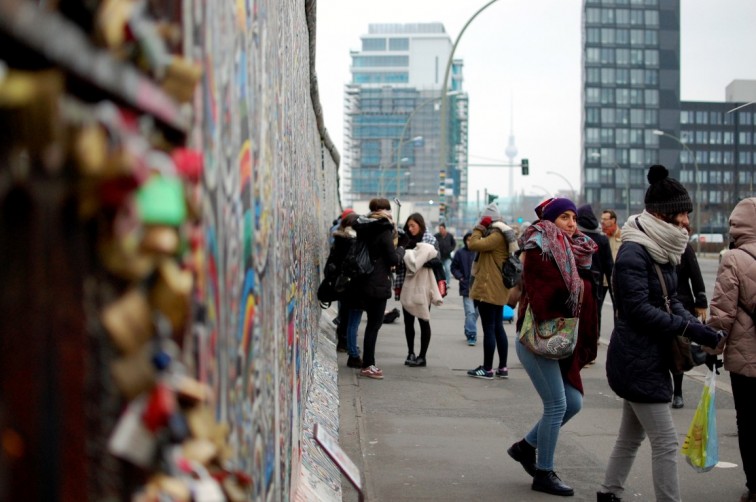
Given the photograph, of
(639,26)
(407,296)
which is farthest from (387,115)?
(407,296)

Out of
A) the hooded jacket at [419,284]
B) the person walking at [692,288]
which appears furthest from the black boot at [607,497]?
the hooded jacket at [419,284]

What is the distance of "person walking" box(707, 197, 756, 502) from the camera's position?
224 inches

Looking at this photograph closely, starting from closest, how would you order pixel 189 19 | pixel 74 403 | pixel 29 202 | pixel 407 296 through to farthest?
pixel 29 202
pixel 74 403
pixel 189 19
pixel 407 296

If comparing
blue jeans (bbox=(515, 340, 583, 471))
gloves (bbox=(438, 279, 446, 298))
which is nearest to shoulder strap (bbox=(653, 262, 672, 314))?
blue jeans (bbox=(515, 340, 583, 471))

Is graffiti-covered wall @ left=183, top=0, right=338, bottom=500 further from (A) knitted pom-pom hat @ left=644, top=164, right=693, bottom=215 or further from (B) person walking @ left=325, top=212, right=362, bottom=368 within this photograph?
(B) person walking @ left=325, top=212, right=362, bottom=368

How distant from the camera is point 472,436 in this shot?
742 centimetres

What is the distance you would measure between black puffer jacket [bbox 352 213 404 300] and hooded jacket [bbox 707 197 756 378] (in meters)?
4.80

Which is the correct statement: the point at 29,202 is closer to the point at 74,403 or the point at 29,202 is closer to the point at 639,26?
the point at 74,403

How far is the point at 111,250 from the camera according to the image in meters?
1.04

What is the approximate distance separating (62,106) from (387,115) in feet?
599

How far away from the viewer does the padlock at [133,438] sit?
108 centimetres

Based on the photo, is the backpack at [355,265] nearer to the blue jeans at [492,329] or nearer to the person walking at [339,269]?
the person walking at [339,269]

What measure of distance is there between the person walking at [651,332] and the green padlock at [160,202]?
4.22m

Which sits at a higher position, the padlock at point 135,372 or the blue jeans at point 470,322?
the padlock at point 135,372
